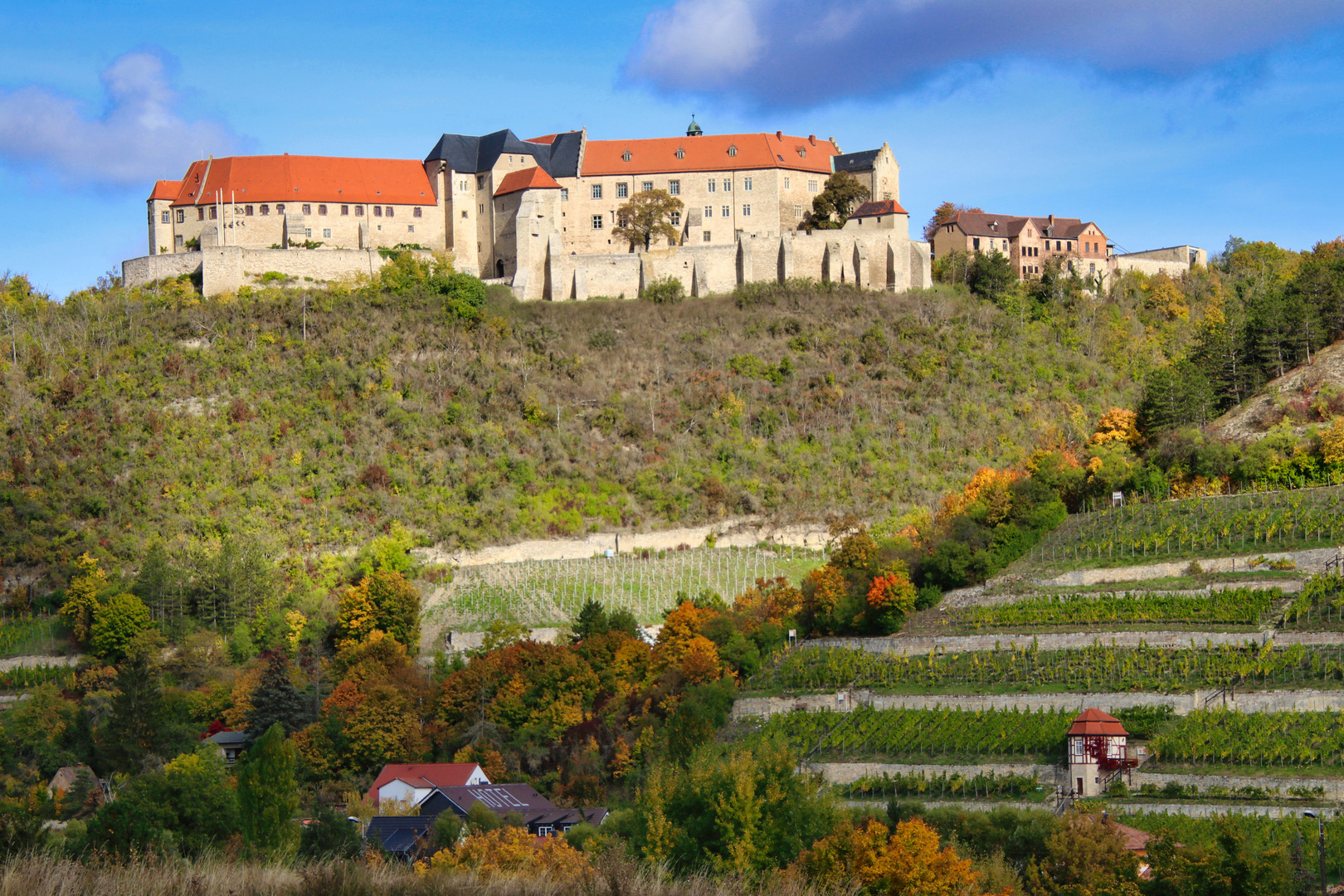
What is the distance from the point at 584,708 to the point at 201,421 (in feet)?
84.1

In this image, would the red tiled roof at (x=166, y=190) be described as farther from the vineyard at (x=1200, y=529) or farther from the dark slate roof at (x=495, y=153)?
the vineyard at (x=1200, y=529)

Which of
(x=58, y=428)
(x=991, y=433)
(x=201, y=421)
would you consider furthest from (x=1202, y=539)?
(x=58, y=428)

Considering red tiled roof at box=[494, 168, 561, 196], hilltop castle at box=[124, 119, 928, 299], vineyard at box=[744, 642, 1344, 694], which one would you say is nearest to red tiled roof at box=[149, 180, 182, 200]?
hilltop castle at box=[124, 119, 928, 299]

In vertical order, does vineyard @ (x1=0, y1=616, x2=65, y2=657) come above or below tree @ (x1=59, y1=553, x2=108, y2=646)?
below

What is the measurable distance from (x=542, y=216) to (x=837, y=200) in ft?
51.8

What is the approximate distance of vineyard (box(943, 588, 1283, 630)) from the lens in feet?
143

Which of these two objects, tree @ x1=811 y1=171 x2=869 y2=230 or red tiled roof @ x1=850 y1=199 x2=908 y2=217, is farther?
tree @ x1=811 y1=171 x2=869 y2=230

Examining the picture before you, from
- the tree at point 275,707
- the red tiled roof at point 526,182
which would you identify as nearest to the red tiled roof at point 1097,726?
the tree at point 275,707

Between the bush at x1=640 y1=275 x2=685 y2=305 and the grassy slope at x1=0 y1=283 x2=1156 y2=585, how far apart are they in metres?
1.08

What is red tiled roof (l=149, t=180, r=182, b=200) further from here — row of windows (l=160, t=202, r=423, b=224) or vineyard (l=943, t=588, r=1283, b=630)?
vineyard (l=943, t=588, r=1283, b=630)

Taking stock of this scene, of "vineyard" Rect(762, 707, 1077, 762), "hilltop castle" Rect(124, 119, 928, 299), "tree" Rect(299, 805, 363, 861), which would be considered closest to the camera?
"tree" Rect(299, 805, 363, 861)

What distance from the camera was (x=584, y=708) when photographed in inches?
1875

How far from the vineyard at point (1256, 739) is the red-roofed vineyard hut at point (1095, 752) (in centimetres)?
93

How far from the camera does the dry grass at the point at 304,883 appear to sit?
18594 millimetres
